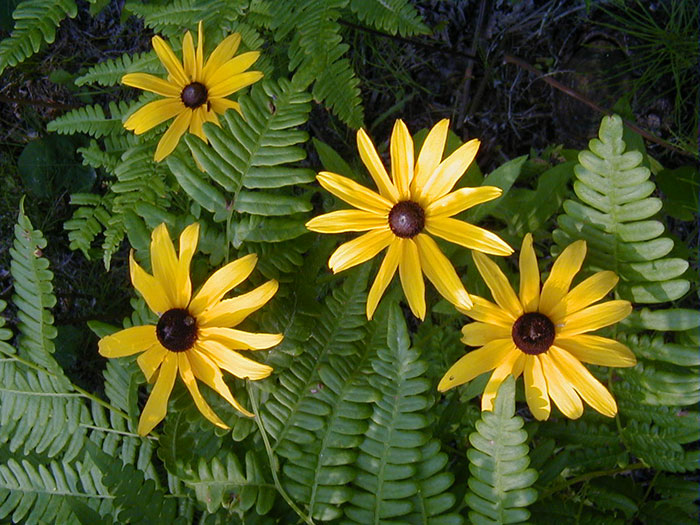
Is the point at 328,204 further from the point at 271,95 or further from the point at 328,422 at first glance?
the point at 328,422

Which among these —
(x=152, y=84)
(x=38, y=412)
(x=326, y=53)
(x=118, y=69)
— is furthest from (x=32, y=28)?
(x=38, y=412)

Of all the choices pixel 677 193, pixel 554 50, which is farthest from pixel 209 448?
pixel 554 50

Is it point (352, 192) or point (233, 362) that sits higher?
point (352, 192)

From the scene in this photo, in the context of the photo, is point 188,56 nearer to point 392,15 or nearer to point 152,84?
point 152,84

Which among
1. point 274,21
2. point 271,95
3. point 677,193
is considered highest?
point 274,21

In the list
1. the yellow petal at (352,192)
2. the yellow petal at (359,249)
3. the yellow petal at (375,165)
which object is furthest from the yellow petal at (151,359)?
the yellow petal at (375,165)

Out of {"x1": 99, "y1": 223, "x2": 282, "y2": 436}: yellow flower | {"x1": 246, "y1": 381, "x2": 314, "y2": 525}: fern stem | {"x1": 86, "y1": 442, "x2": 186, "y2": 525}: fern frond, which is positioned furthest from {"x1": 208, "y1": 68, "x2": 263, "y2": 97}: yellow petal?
{"x1": 86, "y1": 442, "x2": 186, "y2": 525}: fern frond
